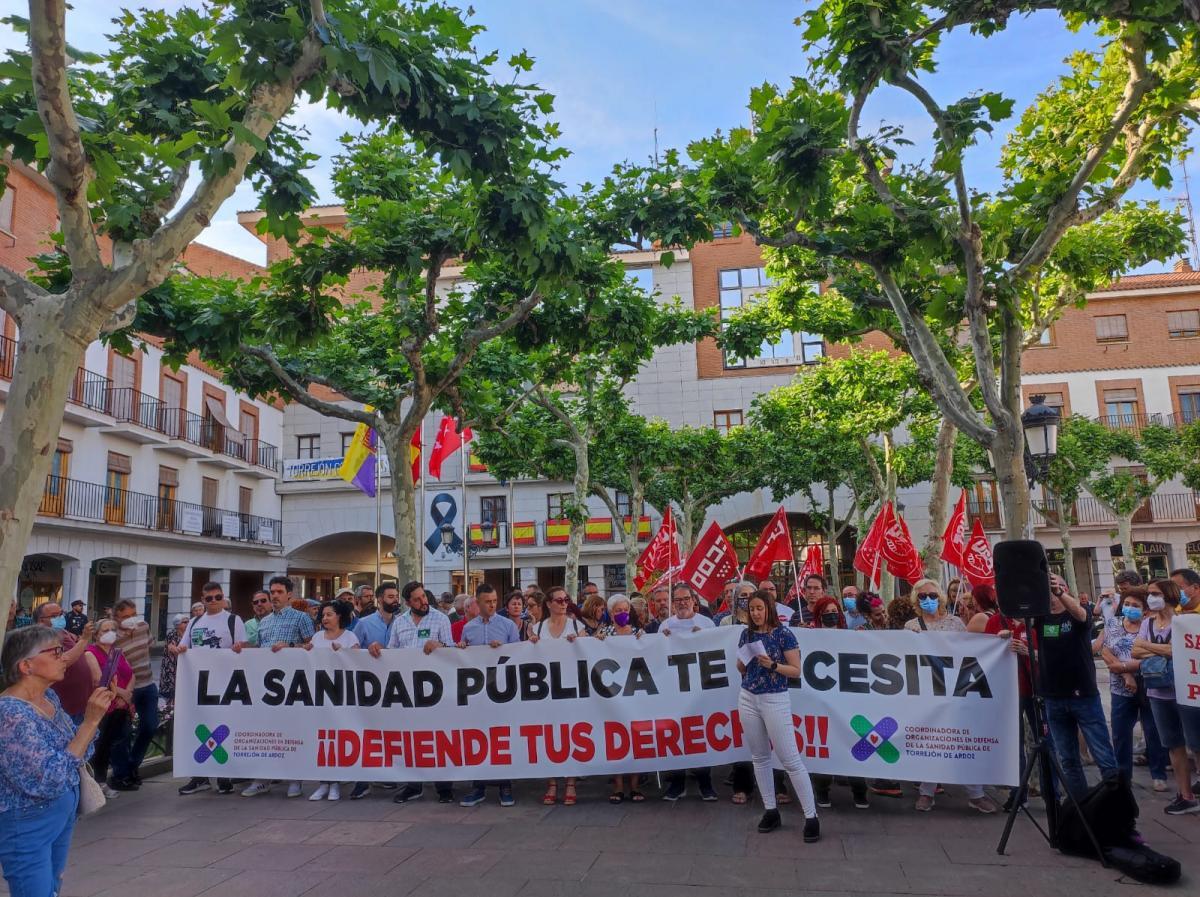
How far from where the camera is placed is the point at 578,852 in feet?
21.1

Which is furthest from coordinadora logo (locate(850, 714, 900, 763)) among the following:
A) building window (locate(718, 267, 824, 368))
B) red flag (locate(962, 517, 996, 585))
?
building window (locate(718, 267, 824, 368))

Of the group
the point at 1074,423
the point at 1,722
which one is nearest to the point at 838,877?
the point at 1,722

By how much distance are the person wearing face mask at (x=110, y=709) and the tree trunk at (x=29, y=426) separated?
4.98m

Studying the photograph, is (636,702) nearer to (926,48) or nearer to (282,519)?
(926,48)

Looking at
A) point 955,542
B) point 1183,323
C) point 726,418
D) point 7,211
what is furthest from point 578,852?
point 1183,323

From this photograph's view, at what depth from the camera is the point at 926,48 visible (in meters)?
9.01

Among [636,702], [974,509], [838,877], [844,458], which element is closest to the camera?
[838,877]

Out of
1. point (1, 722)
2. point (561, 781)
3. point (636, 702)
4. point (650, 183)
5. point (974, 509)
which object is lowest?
point (561, 781)

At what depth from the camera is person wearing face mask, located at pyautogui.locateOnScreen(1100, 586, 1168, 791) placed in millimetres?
7645

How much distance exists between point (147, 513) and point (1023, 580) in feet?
97.8

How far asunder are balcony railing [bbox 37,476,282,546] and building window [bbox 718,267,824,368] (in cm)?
2072

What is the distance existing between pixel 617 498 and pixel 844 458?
34.9 ft

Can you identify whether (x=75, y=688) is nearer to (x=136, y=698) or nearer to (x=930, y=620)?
(x=136, y=698)

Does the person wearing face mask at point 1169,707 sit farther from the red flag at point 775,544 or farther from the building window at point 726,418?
the building window at point 726,418
